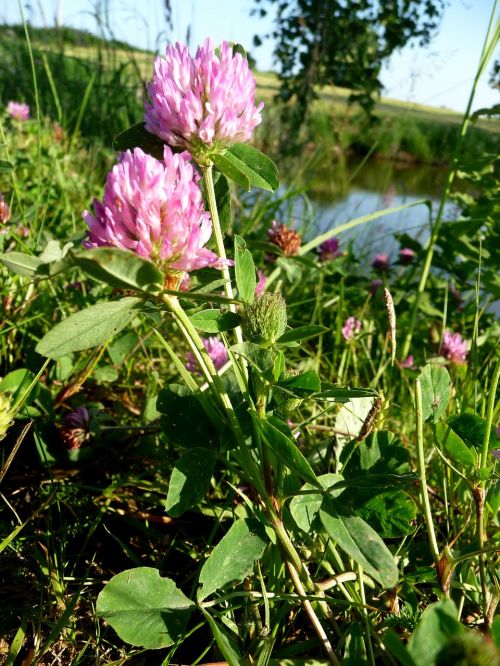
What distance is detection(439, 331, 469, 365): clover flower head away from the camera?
4.28 ft

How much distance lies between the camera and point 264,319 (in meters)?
0.58

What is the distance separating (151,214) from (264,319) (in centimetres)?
15

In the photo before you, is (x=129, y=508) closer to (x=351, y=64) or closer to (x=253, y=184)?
(x=253, y=184)

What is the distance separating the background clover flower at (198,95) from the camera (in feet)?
1.98

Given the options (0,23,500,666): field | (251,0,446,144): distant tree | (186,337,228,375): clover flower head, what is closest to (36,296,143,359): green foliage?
(0,23,500,666): field

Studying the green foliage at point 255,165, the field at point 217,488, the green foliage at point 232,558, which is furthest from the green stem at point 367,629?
the green foliage at point 255,165

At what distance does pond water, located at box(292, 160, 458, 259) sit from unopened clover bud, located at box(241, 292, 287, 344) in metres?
1.22

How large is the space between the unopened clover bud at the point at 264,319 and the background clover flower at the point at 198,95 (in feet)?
0.60

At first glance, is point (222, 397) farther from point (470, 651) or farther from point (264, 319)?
point (470, 651)

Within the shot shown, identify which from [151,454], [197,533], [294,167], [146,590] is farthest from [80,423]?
[294,167]

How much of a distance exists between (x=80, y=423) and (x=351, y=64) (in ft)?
13.8

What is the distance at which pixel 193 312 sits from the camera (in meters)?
0.61

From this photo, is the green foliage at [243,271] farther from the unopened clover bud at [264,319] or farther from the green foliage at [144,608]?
the green foliage at [144,608]

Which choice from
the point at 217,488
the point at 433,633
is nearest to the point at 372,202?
the point at 217,488
